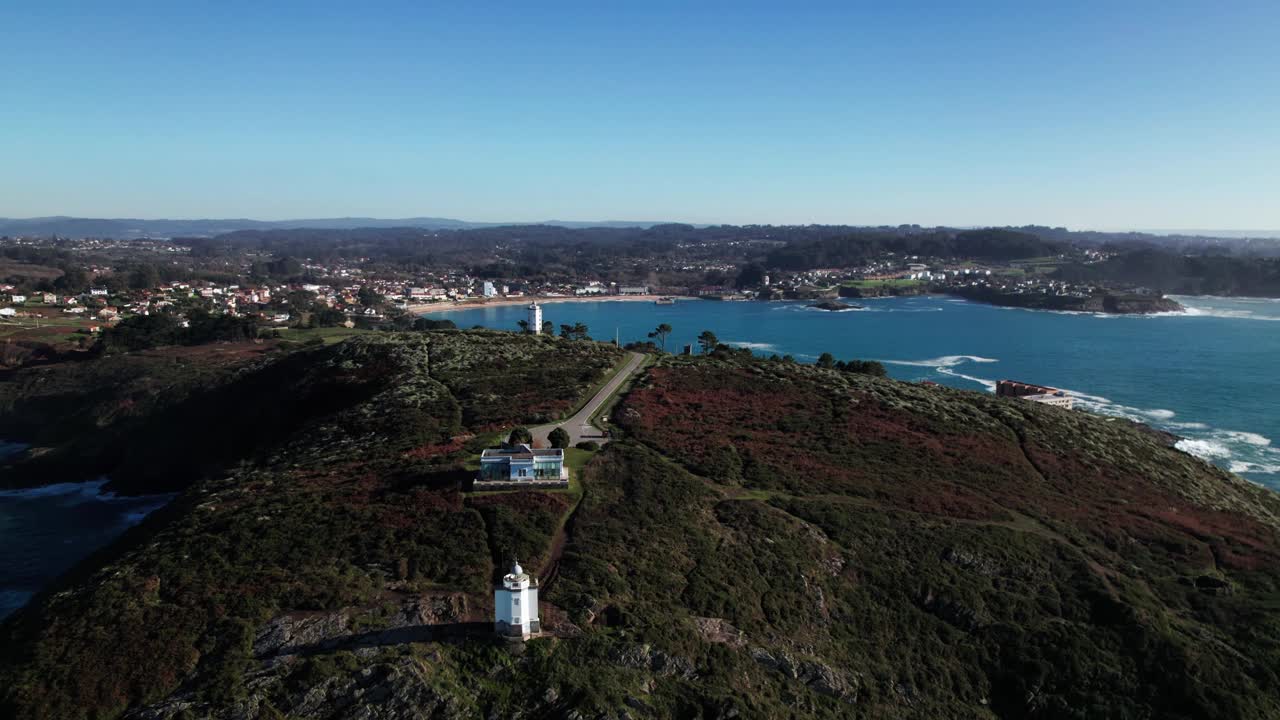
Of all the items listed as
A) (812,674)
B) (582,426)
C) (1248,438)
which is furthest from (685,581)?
(1248,438)

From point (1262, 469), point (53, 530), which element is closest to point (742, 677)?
point (53, 530)

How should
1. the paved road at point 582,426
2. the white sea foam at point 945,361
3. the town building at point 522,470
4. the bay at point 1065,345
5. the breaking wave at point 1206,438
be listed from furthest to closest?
the white sea foam at point 945,361
the bay at point 1065,345
the breaking wave at point 1206,438
the paved road at point 582,426
the town building at point 522,470

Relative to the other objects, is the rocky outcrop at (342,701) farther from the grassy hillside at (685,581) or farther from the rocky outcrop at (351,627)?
the rocky outcrop at (351,627)

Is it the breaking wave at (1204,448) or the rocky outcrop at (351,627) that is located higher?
the rocky outcrop at (351,627)

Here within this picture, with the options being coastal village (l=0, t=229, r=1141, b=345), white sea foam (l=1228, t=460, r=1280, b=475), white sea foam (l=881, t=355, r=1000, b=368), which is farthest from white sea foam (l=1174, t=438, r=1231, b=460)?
coastal village (l=0, t=229, r=1141, b=345)

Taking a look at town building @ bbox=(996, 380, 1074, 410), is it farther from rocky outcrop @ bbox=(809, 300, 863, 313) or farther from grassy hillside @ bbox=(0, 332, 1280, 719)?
rocky outcrop @ bbox=(809, 300, 863, 313)

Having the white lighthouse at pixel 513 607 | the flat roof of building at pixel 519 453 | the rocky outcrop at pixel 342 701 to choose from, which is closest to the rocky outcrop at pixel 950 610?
the flat roof of building at pixel 519 453
